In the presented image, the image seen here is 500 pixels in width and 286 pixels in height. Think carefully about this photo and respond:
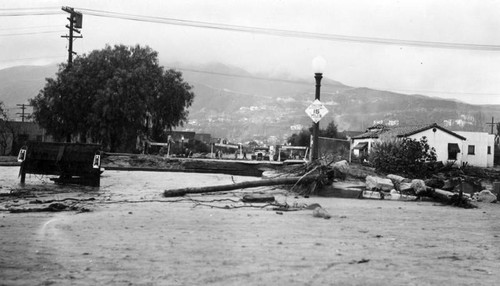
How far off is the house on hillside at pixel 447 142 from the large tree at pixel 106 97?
23267 mm

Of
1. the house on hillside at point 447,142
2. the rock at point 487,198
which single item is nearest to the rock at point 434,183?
the rock at point 487,198

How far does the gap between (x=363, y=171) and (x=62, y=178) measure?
916cm

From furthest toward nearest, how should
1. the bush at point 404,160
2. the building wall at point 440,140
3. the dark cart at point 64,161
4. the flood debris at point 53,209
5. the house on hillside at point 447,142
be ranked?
the building wall at point 440,140
the house on hillside at point 447,142
the bush at point 404,160
the dark cart at point 64,161
the flood debris at point 53,209

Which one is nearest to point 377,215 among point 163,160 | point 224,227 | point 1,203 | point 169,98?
point 224,227

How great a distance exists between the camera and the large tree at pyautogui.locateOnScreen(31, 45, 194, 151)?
4209 centimetres

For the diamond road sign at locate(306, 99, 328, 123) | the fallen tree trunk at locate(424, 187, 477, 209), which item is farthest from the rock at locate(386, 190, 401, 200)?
the diamond road sign at locate(306, 99, 328, 123)

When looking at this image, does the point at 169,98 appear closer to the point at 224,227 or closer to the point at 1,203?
the point at 1,203

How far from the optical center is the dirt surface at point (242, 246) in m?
4.43

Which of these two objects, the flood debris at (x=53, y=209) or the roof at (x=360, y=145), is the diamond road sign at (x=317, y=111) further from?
the roof at (x=360, y=145)

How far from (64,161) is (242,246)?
9856 mm

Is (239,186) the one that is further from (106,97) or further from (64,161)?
(106,97)

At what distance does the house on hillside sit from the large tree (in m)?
23.3

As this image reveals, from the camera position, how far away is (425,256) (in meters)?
5.46

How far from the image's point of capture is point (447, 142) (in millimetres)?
57750
